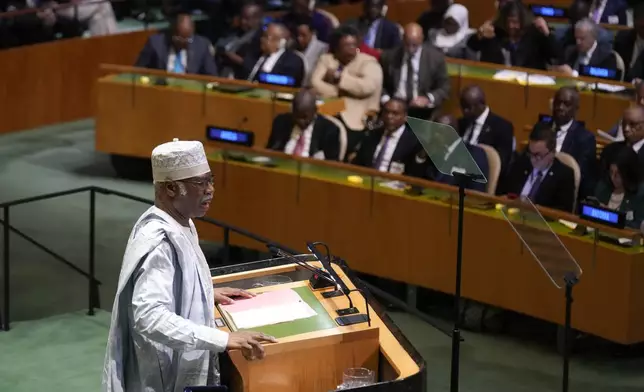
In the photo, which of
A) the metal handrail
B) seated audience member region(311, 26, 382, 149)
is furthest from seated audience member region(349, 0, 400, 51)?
the metal handrail

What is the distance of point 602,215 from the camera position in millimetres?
6492

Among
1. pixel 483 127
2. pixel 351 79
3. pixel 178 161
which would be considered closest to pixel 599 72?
pixel 483 127

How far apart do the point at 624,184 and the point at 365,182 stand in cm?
147

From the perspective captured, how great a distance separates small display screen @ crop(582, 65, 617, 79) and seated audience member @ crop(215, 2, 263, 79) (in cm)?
278

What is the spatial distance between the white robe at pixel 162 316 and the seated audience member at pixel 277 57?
667 centimetres

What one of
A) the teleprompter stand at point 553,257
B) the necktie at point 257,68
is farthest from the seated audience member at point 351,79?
the teleprompter stand at point 553,257

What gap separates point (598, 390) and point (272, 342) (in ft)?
11.2

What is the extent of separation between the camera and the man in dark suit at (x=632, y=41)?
1023cm

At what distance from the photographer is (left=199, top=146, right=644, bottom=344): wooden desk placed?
6.55 meters

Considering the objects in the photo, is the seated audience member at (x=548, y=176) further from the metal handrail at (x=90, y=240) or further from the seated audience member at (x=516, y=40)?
the seated audience member at (x=516, y=40)

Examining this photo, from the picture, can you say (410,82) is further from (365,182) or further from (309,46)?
(365,182)

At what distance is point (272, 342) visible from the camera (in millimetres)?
3496

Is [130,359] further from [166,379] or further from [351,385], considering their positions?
[351,385]

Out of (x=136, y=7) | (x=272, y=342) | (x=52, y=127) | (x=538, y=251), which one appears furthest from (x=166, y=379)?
(x=136, y=7)
